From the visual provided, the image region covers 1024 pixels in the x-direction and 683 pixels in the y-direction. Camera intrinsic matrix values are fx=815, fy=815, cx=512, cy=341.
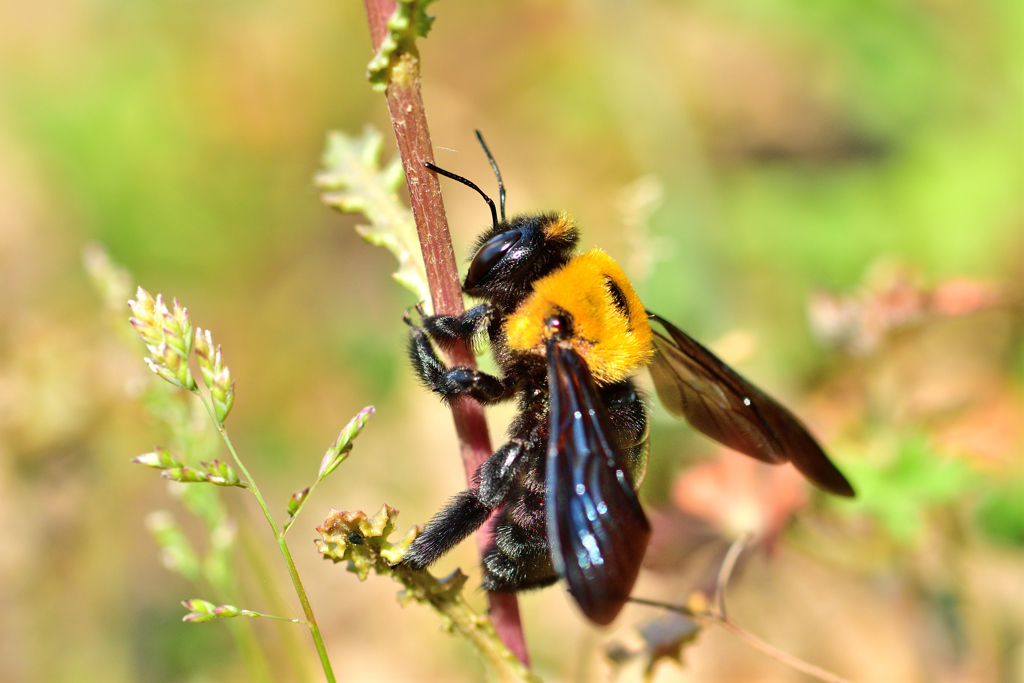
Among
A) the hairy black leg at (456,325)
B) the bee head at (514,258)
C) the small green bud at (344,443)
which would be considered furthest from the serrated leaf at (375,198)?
the small green bud at (344,443)

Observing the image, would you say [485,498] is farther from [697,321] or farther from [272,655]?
[697,321]

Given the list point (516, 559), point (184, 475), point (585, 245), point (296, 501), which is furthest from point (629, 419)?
point (585, 245)

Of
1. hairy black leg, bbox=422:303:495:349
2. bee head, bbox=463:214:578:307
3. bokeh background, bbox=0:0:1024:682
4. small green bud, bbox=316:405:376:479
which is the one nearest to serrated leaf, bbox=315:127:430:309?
hairy black leg, bbox=422:303:495:349

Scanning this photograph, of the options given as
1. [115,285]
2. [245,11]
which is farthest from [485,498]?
[245,11]

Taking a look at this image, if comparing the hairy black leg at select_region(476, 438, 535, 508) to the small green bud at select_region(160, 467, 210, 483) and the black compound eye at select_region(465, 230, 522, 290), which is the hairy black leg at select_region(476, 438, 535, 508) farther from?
the small green bud at select_region(160, 467, 210, 483)

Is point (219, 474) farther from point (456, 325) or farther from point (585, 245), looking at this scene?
point (585, 245)

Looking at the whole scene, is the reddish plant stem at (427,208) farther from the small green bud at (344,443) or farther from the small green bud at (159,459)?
the small green bud at (159,459)
